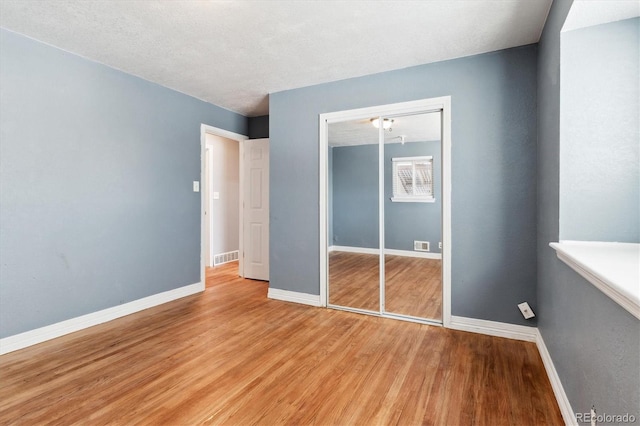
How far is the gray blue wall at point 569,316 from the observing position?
1.00 metres

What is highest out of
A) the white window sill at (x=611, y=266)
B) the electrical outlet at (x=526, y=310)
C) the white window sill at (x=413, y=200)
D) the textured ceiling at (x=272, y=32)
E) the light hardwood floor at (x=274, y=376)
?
the textured ceiling at (x=272, y=32)

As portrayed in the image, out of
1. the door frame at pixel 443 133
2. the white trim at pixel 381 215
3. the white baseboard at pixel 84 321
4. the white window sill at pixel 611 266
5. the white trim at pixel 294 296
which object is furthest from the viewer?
the white trim at pixel 294 296

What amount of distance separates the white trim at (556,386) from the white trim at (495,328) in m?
0.13

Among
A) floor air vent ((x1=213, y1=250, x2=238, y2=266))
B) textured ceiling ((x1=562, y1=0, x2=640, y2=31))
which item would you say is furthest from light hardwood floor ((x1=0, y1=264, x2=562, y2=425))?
floor air vent ((x1=213, y1=250, x2=238, y2=266))

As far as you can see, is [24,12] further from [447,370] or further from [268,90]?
[447,370]

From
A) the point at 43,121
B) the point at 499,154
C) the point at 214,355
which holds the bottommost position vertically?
the point at 214,355

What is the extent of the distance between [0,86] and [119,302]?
206 cm

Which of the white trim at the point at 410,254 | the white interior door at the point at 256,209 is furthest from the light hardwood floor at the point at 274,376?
the white interior door at the point at 256,209

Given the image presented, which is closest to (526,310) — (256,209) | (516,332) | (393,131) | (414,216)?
(516,332)

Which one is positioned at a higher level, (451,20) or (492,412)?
(451,20)

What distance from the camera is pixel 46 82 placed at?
2.56 metres

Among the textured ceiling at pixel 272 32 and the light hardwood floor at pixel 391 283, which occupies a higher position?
the textured ceiling at pixel 272 32

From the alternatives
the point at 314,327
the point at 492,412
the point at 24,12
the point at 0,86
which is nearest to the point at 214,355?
the point at 314,327

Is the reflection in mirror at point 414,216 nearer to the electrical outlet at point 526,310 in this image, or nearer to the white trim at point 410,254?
the white trim at point 410,254
